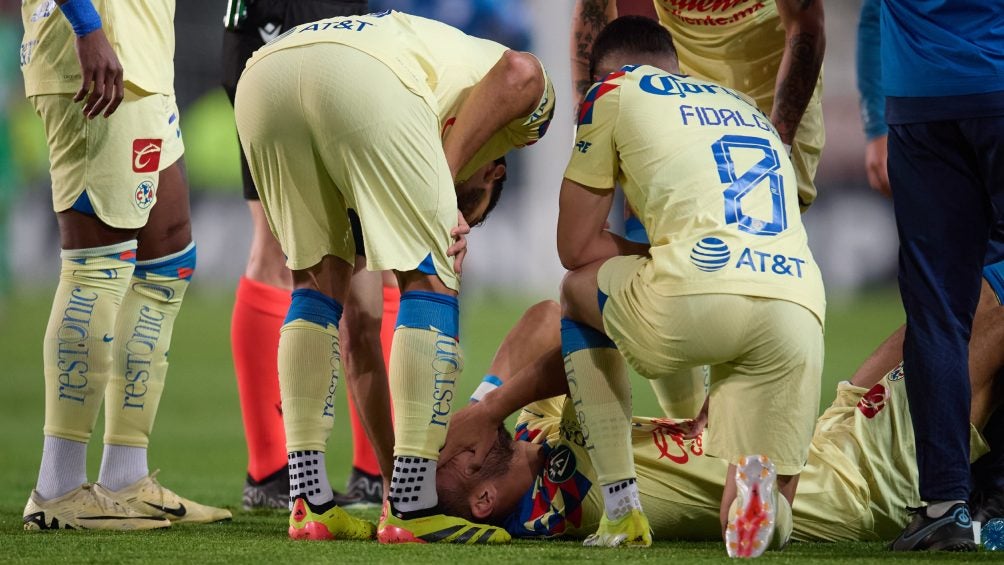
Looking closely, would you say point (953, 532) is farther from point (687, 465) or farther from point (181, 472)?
point (181, 472)

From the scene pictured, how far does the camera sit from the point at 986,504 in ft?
11.1

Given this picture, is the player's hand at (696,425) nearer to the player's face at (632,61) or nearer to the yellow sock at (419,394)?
the yellow sock at (419,394)

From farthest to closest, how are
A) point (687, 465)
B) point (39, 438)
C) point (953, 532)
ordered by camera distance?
point (39, 438), point (687, 465), point (953, 532)

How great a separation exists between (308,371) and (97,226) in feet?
2.43

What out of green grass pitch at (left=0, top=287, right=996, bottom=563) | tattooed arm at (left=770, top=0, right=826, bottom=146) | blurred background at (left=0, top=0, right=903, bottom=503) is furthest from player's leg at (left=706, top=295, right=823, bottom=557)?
blurred background at (left=0, top=0, right=903, bottom=503)

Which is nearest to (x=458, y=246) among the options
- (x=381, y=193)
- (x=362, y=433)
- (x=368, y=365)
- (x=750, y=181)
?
(x=381, y=193)

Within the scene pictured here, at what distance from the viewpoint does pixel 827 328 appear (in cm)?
1097

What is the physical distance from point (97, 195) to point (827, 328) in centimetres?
840

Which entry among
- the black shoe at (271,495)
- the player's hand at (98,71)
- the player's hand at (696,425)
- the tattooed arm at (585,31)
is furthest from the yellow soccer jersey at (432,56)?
the black shoe at (271,495)

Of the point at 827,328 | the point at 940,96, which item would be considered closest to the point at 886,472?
the point at 940,96

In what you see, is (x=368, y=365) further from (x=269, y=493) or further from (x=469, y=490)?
(x=269, y=493)

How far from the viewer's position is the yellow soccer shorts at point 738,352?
3006 millimetres

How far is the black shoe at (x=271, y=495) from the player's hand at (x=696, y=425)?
1245 mm

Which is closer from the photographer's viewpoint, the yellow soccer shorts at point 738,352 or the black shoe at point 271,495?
the yellow soccer shorts at point 738,352
